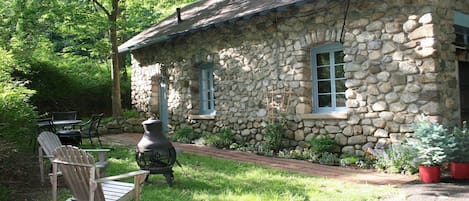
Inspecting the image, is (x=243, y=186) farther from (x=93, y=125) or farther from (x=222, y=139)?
(x=93, y=125)

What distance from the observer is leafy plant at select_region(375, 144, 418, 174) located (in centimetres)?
608

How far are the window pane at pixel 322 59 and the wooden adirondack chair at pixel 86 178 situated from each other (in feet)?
17.7

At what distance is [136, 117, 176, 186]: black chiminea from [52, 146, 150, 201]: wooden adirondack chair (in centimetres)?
140

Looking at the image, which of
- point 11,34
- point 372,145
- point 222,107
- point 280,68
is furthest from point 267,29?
point 11,34

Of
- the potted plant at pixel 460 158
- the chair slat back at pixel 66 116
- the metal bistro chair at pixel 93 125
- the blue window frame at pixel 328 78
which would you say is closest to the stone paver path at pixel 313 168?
the potted plant at pixel 460 158

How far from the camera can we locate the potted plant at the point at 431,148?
552cm

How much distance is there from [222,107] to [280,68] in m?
2.11

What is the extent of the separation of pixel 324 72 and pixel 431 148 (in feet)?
10.1

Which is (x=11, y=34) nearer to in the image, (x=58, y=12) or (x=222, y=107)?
(x=58, y=12)

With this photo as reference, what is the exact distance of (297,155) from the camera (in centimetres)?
776

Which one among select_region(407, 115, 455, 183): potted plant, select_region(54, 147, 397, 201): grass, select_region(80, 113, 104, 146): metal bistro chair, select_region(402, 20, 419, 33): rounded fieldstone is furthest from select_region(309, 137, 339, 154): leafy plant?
select_region(80, 113, 104, 146): metal bistro chair

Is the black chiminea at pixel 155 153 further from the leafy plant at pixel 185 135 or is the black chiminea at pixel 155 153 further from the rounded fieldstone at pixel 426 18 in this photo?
the leafy plant at pixel 185 135

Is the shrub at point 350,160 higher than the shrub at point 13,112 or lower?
lower

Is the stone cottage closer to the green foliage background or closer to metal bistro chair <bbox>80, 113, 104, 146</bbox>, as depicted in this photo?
metal bistro chair <bbox>80, 113, 104, 146</bbox>
